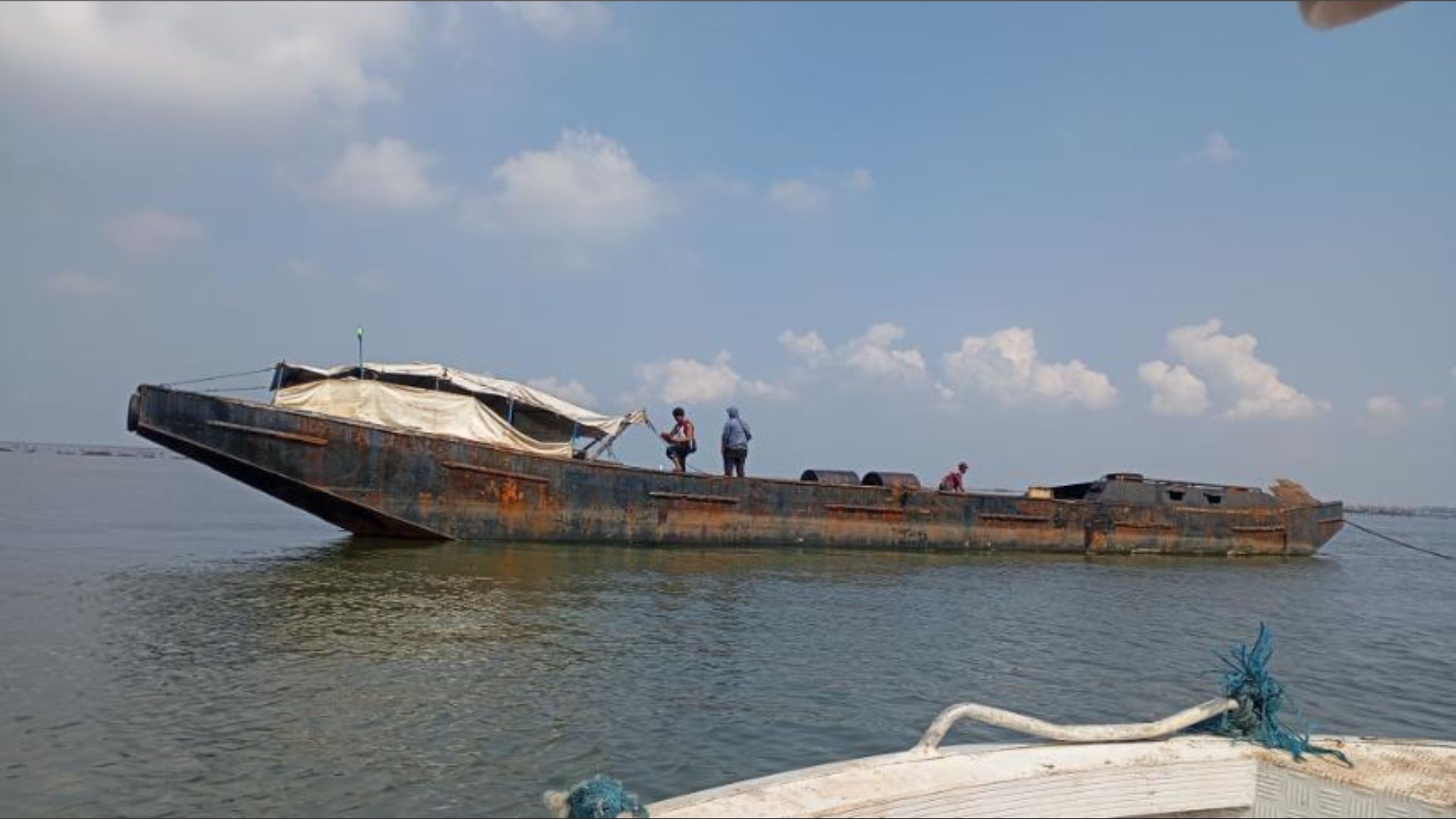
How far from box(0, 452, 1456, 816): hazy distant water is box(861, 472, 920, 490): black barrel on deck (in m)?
3.75

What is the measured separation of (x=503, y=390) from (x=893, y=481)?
32.7 feet

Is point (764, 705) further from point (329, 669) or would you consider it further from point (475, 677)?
point (329, 669)

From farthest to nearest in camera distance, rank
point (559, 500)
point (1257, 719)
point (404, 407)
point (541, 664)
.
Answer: point (559, 500) < point (404, 407) < point (541, 664) < point (1257, 719)

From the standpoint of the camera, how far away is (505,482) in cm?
1781

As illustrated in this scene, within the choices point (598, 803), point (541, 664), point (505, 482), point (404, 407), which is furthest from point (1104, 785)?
point (404, 407)

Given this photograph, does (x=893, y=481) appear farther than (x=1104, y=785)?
Yes

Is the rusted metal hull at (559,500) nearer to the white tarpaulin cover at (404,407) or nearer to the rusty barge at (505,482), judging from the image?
the rusty barge at (505,482)

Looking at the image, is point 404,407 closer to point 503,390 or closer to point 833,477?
point 503,390

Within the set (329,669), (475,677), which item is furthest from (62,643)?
(475,677)

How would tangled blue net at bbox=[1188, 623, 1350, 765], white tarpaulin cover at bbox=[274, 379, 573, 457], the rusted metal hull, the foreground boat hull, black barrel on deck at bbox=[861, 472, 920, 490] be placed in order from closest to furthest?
the foreground boat hull, tangled blue net at bbox=[1188, 623, 1350, 765], the rusted metal hull, white tarpaulin cover at bbox=[274, 379, 573, 457], black barrel on deck at bbox=[861, 472, 920, 490]

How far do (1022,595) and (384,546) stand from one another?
1210 centimetres

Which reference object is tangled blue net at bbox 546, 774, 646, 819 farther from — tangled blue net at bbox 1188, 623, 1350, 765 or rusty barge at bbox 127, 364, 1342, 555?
rusty barge at bbox 127, 364, 1342, 555

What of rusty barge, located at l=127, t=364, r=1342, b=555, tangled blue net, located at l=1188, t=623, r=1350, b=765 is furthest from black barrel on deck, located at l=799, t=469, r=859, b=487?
tangled blue net, located at l=1188, t=623, r=1350, b=765

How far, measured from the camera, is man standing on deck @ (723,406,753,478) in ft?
68.4
